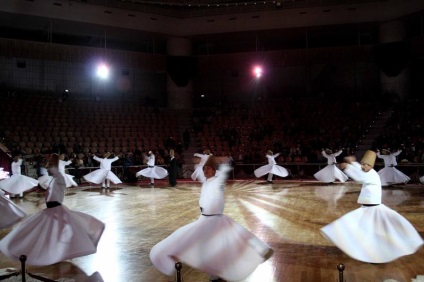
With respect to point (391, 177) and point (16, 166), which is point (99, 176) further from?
point (391, 177)

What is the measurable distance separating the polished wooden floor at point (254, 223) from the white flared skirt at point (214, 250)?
0.38 m

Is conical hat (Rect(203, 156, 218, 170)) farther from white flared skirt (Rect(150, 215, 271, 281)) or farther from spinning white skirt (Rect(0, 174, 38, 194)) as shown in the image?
spinning white skirt (Rect(0, 174, 38, 194))

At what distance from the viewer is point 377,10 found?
24.8m

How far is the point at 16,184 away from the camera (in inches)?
589

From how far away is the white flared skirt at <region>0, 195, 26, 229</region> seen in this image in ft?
27.8

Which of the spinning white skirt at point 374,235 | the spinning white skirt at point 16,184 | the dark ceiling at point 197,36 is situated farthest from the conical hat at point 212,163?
the dark ceiling at point 197,36

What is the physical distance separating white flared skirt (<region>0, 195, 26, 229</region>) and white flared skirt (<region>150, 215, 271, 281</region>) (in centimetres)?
430

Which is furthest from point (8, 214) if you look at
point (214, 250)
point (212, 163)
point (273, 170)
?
point (273, 170)

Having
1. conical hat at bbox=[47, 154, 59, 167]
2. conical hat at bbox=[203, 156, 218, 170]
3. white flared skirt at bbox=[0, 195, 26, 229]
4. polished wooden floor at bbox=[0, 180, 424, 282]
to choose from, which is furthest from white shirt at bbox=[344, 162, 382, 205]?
white flared skirt at bbox=[0, 195, 26, 229]

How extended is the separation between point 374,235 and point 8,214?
679 centimetres

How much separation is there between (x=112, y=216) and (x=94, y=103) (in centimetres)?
1612

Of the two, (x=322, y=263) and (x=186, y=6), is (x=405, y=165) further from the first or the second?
(x=186, y=6)

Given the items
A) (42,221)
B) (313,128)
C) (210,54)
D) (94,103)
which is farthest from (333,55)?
(42,221)

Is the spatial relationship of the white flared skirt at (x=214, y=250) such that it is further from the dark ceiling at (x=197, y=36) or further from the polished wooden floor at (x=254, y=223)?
the dark ceiling at (x=197, y=36)
